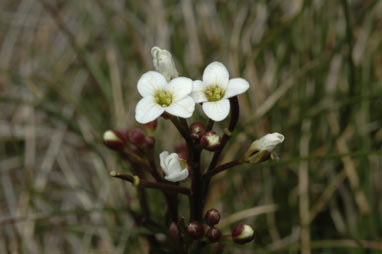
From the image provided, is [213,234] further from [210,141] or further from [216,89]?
[216,89]

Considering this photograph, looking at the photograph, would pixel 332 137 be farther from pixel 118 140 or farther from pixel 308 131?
pixel 118 140

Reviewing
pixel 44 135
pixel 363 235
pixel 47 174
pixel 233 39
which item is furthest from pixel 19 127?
pixel 363 235

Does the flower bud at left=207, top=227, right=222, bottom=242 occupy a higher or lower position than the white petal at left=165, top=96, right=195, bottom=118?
lower

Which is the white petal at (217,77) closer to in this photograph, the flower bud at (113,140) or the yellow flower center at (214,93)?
the yellow flower center at (214,93)

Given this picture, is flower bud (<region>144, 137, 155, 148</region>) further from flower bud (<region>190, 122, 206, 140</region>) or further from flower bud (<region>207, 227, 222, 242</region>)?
flower bud (<region>207, 227, 222, 242</region>)

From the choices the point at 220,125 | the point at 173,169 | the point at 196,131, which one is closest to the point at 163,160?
the point at 173,169

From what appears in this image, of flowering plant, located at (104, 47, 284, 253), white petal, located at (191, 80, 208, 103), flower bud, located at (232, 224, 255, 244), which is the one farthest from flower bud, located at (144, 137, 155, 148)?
flower bud, located at (232, 224, 255, 244)
